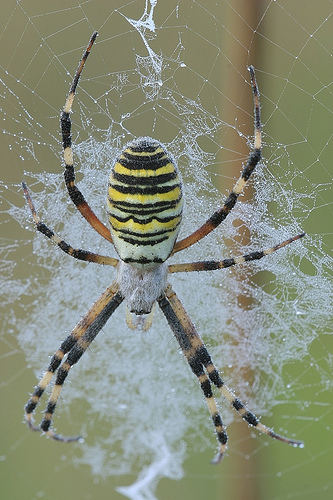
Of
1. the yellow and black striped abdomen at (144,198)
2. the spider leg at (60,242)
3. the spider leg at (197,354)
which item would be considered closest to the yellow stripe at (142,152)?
the yellow and black striped abdomen at (144,198)

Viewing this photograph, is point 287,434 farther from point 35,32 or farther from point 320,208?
point 35,32

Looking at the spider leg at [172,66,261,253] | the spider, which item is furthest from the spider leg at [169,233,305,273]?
the spider leg at [172,66,261,253]

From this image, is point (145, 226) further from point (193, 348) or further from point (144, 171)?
point (193, 348)

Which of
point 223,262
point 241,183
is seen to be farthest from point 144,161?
Result: point 223,262

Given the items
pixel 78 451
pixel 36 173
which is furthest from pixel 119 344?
pixel 36 173

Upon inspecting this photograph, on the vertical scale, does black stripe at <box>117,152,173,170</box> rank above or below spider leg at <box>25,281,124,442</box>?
above

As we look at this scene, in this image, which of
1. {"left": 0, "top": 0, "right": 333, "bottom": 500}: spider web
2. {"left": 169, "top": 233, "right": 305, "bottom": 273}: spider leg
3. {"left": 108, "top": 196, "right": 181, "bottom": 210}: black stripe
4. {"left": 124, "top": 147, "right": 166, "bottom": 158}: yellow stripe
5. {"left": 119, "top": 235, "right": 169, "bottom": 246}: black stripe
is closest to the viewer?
{"left": 124, "top": 147, "right": 166, "bottom": 158}: yellow stripe

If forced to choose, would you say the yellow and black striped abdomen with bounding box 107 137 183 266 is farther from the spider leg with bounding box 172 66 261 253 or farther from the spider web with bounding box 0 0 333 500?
the spider web with bounding box 0 0 333 500

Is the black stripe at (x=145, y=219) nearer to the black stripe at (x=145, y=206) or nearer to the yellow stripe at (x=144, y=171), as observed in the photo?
the black stripe at (x=145, y=206)
